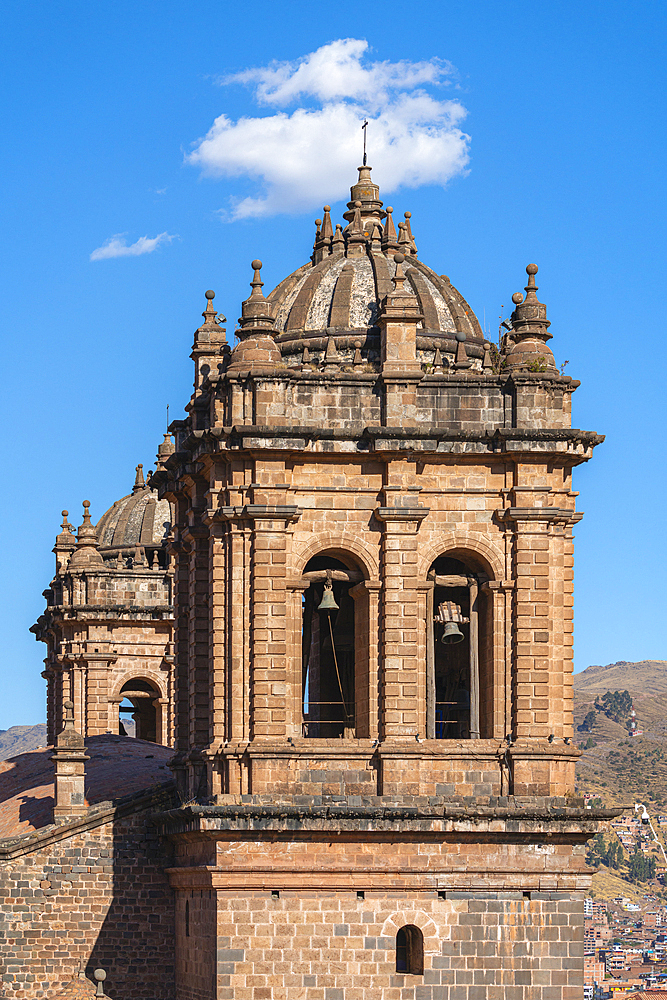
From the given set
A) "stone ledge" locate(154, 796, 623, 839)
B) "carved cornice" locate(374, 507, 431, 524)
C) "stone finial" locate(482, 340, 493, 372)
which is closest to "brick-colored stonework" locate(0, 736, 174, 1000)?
"stone ledge" locate(154, 796, 623, 839)

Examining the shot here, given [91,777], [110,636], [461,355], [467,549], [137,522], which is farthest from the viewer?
[137,522]

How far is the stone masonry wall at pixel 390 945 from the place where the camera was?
29.1 metres

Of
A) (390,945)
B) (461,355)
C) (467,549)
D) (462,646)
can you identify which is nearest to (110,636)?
(462,646)

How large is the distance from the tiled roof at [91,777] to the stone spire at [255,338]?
9.62m

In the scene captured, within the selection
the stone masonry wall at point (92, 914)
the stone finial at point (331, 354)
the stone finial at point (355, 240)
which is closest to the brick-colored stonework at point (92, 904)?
the stone masonry wall at point (92, 914)

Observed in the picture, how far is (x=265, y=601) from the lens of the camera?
30141mm

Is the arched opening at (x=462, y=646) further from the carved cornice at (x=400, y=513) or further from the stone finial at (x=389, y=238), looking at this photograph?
the stone finial at (x=389, y=238)

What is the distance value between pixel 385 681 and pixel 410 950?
4.17m

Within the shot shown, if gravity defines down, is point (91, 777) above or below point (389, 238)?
below

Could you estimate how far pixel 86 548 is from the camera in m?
51.6

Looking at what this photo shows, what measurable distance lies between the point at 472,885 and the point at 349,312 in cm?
1066

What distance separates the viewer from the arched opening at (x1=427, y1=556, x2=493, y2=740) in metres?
31.2

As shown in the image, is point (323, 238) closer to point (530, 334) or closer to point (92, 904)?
point (530, 334)

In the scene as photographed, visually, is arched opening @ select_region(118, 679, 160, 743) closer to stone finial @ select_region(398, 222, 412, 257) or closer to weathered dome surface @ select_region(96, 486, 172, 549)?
weathered dome surface @ select_region(96, 486, 172, 549)
